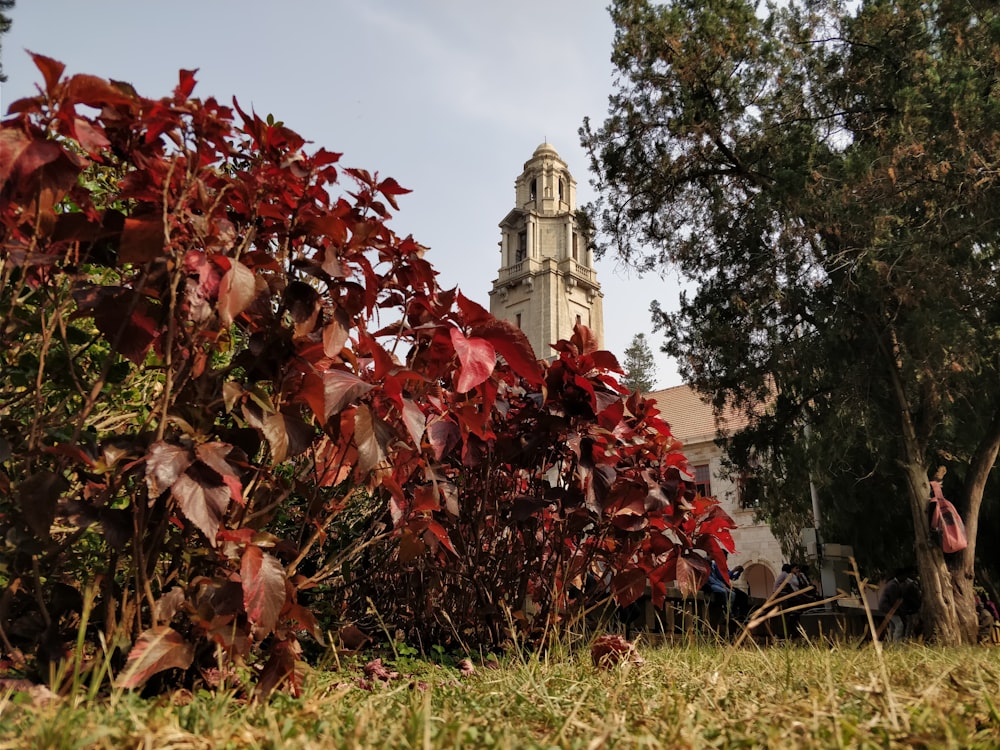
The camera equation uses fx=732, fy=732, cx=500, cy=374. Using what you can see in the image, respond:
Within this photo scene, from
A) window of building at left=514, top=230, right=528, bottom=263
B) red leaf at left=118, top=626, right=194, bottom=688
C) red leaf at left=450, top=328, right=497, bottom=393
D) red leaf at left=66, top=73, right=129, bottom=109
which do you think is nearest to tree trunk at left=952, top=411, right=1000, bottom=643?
red leaf at left=450, top=328, right=497, bottom=393

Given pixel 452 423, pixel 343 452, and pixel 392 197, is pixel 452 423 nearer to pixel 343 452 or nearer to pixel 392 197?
pixel 343 452

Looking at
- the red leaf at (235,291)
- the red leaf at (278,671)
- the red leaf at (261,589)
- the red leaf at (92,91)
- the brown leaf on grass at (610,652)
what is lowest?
the brown leaf on grass at (610,652)

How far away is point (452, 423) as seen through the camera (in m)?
2.31

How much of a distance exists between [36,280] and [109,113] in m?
0.53

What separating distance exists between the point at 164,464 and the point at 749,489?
11405 mm

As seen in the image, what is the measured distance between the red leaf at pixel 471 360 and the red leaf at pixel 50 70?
3.43 feet

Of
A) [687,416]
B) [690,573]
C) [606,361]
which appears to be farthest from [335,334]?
[687,416]

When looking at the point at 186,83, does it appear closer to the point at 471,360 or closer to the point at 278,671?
the point at 471,360

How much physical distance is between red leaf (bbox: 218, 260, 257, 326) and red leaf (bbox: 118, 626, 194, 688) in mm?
727

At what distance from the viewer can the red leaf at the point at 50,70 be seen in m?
1.58

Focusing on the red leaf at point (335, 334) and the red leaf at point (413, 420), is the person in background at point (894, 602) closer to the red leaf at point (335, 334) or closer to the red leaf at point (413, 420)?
the red leaf at point (413, 420)

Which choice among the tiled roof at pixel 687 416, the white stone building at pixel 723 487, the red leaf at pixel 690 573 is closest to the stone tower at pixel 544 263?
the tiled roof at pixel 687 416

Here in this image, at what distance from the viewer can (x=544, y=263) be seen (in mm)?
38594

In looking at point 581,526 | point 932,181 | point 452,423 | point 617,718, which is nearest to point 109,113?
point 452,423
